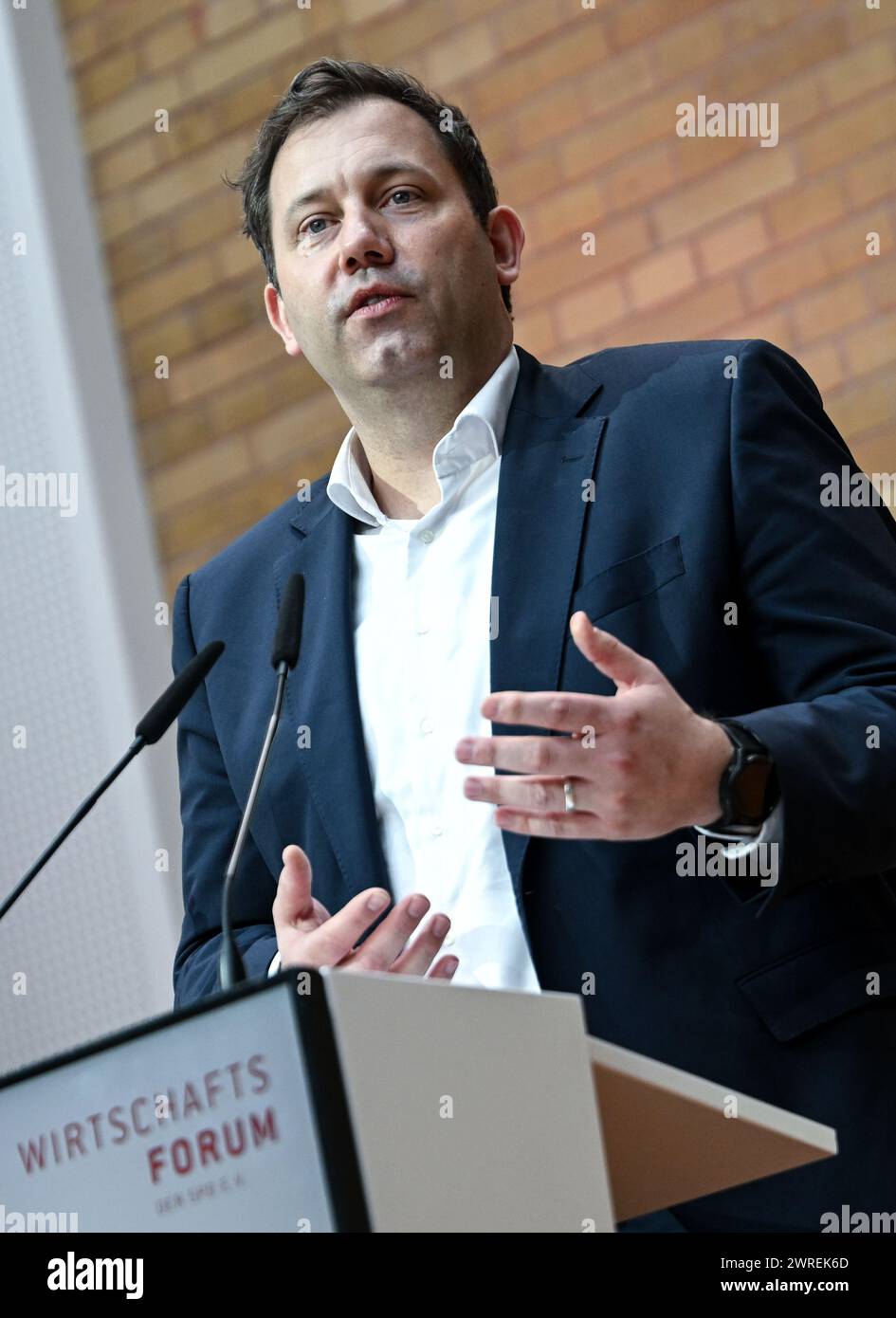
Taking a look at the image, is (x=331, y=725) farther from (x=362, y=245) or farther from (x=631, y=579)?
(x=362, y=245)

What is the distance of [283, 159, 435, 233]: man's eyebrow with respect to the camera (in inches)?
81.8

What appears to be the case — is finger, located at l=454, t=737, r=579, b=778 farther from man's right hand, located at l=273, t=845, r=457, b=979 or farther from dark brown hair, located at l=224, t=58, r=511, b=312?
dark brown hair, located at l=224, t=58, r=511, b=312

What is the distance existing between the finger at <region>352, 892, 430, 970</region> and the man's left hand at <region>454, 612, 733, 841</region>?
0.53 feet

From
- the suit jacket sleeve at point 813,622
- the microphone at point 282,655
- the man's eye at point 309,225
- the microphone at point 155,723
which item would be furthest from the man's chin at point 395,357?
the microphone at point 155,723

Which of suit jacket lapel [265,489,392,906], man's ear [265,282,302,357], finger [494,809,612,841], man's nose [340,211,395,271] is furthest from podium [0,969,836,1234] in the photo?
man's ear [265,282,302,357]

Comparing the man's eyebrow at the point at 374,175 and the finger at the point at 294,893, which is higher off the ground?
the man's eyebrow at the point at 374,175

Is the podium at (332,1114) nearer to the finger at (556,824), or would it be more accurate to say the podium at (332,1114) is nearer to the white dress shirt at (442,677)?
the finger at (556,824)

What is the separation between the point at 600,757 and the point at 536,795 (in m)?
0.06

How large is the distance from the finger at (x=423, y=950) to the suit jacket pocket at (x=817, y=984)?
36 centimetres

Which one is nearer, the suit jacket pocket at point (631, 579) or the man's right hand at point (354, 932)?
the man's right hand at point (354, 932)

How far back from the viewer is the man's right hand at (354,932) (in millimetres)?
1307

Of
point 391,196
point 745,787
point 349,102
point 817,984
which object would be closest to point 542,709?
point 745,787
